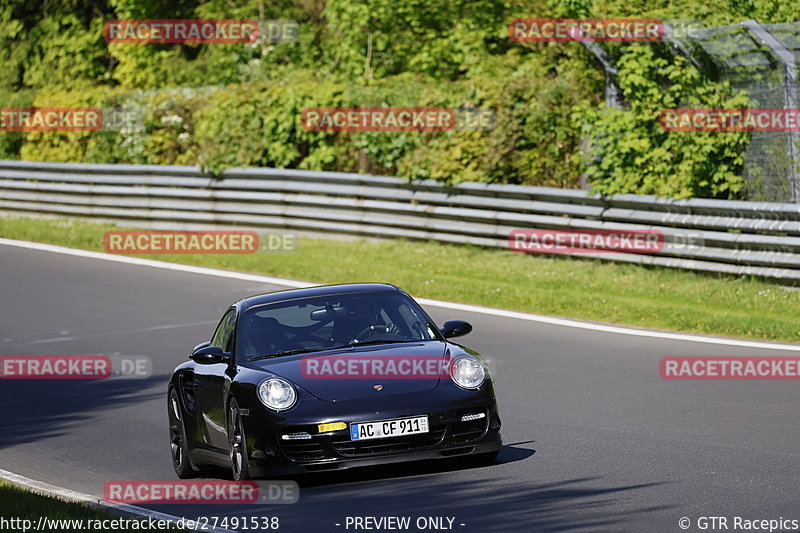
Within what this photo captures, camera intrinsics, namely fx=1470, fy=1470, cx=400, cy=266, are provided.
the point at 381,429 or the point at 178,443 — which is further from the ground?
the point at 381,429

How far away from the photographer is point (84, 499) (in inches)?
370

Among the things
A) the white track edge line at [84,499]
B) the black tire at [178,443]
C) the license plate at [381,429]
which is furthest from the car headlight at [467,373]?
the black tire at [178,443]

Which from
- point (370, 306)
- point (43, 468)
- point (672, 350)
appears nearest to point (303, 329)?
point (370, 306)

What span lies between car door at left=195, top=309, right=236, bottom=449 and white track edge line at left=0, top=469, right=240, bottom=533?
0.94 m

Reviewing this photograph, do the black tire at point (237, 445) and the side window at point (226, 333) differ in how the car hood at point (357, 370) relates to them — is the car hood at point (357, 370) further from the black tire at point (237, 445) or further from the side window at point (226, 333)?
the side window at point (226, 333)

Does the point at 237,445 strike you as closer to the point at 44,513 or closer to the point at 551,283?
the point at 44,513

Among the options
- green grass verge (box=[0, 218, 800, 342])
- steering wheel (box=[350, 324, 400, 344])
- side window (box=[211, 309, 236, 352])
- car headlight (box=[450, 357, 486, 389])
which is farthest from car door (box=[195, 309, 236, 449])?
green grass verge (box=[0, 218, 800, 342])

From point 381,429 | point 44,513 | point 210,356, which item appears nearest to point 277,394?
point 381,429

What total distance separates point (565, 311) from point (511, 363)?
324 cm

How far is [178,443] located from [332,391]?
76.5 inches

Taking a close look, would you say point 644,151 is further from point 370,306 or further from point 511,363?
point 370,306

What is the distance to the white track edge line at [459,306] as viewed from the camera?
15.1 m

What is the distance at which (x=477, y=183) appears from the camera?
21938mm

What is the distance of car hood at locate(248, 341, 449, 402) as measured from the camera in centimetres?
928
